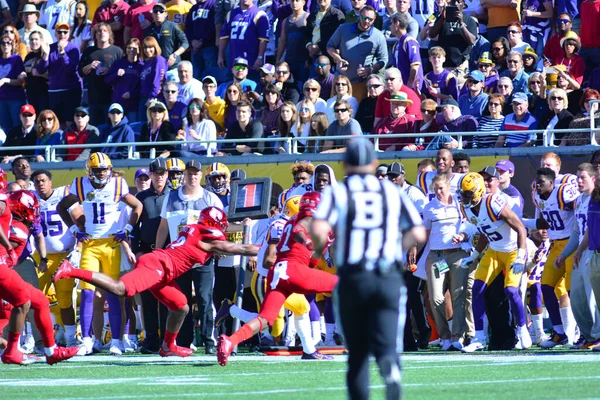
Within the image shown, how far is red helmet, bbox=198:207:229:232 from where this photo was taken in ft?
38.1

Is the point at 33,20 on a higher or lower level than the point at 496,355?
higher

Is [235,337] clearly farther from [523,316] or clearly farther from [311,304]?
[523,316]

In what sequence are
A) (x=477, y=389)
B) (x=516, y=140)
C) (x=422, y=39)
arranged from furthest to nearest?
(x=422, y=39), (x=516, y=140), (x=477, y=389)

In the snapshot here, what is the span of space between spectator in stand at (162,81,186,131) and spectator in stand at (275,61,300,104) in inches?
56.1

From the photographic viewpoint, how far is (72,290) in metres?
13.5

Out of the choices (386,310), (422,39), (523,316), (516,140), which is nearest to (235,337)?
(523,316)

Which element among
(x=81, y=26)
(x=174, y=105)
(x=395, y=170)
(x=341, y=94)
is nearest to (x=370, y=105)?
(x=341, y=94)

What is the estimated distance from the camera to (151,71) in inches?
725

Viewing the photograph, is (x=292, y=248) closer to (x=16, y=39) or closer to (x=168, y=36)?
(x=168, y=36)

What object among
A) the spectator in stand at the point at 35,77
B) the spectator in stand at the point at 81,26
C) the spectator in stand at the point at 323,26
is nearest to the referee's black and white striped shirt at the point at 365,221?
the spectator in stand at the point at 323,26

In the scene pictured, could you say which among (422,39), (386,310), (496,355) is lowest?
(496,355)

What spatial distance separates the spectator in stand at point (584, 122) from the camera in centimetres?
1445

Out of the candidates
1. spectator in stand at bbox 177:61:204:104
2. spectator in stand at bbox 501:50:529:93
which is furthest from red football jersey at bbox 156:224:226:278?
spectator in stand at bbox 177:61:204:104

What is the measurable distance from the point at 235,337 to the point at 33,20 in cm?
1186
